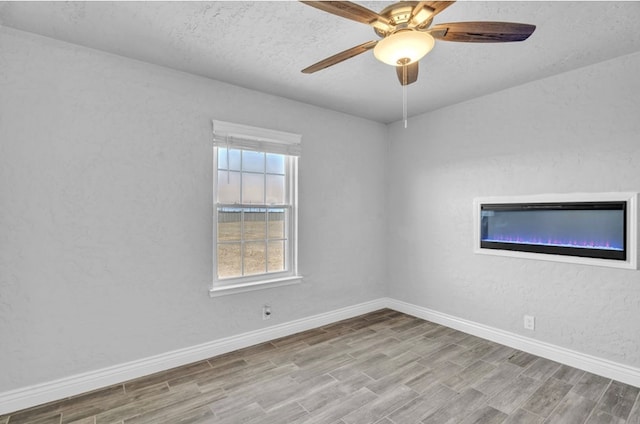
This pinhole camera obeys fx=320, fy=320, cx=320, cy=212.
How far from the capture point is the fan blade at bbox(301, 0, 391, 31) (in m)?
1.46

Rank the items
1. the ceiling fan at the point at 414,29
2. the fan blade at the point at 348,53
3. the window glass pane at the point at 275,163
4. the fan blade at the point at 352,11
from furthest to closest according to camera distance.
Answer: the window glass pane at the point at 275,163
the fan blade at the point at 348,53
the ceiling fan at the point at 414,29
the fan blade at the point at 352,11

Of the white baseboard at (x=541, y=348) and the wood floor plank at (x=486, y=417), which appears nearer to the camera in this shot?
the wood floor plank at (x=486, y=417)

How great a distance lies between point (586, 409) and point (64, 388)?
3.73 m

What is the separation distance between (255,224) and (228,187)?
48cm

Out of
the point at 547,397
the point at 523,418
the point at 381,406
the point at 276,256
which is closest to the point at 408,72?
the point at 276,256

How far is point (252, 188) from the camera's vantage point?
3.39 m

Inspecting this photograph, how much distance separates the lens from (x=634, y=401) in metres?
2.31

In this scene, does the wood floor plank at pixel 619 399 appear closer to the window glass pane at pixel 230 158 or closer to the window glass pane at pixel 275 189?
the window glass pane at pixel 275 189

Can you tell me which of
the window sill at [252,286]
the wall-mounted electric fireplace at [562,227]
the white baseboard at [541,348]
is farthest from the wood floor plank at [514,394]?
the window sill at [252,286]

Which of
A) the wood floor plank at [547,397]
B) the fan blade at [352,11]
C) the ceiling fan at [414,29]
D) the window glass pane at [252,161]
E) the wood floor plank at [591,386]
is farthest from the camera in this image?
the window glass pane at [252,161]

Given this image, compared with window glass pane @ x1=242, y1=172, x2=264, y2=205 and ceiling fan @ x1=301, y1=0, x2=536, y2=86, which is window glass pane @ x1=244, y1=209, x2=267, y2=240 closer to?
window glass pane @ x1=242, y1=172, x2=264, y2=205

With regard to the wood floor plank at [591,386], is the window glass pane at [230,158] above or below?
above

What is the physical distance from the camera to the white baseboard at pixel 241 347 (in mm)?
2279

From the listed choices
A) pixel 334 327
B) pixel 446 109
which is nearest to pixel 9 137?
pixel 334 327
